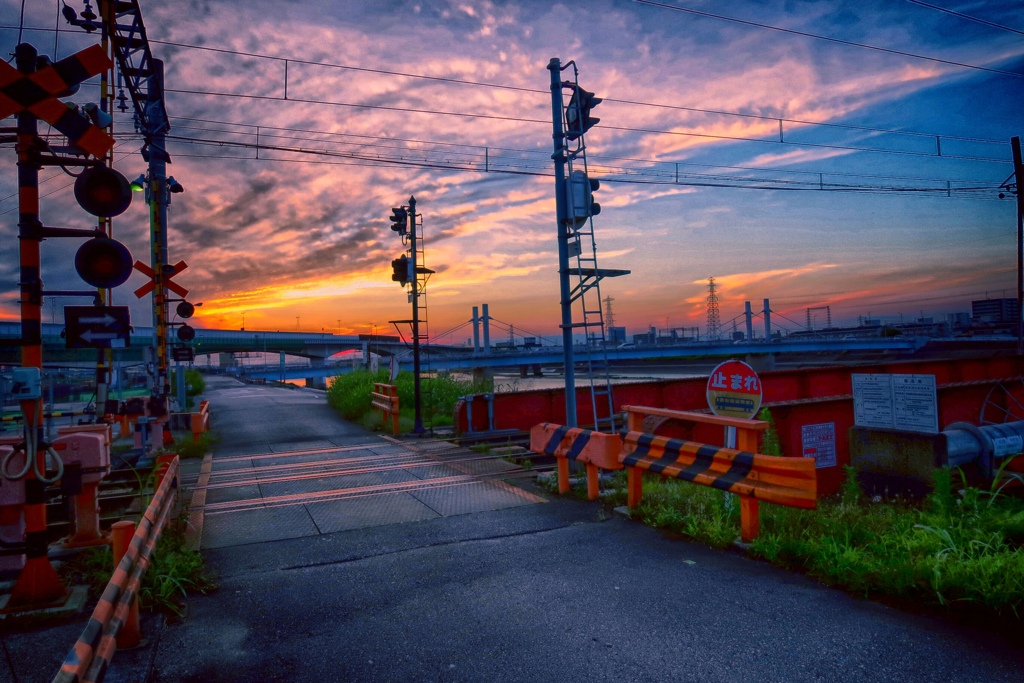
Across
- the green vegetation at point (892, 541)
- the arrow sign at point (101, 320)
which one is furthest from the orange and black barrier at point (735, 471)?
the arrow sign at point (101, 320)

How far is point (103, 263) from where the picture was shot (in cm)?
481

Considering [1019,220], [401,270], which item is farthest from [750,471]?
[1019,220]

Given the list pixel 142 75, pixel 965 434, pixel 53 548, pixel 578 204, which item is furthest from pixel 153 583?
pixel 142 75

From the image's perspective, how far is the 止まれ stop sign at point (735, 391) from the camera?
5.86 meters

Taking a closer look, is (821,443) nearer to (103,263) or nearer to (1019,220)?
(103,263)

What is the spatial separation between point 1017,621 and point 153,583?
5.82 m

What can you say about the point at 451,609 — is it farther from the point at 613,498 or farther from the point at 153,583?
the point at 613,498

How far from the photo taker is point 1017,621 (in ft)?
12.0

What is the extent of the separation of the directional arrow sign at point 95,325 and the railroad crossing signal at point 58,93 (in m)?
1.59

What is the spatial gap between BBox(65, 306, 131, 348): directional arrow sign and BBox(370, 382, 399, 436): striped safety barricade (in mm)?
9260

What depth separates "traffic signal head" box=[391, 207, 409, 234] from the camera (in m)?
15.0

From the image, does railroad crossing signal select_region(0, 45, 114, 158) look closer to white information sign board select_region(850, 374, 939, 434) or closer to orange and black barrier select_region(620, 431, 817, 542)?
orange and black barrier select_region(620, 431, 817, 542)

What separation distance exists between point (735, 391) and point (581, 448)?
1.86 m

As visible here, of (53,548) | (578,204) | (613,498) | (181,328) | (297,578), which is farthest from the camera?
(181,328)
